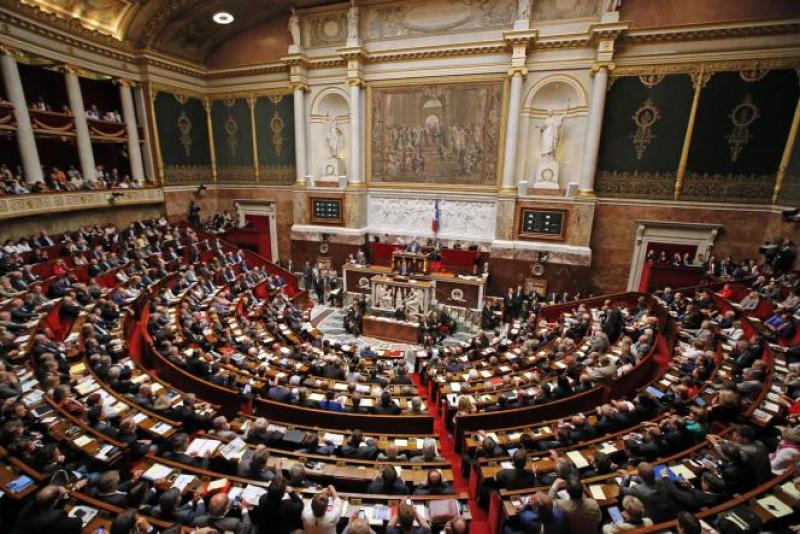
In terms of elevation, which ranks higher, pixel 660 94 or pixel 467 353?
pixel 660 94

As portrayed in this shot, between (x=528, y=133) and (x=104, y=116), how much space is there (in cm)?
1940

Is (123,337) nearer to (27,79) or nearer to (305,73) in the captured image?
(27,79)

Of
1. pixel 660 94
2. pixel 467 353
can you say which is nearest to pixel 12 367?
pixel 467 353

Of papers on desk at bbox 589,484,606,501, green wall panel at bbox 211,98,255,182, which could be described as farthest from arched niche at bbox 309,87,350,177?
papers on desk at bbox 589,484,606,501

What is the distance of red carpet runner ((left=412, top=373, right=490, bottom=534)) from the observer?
510cm

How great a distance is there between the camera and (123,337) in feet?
29.4

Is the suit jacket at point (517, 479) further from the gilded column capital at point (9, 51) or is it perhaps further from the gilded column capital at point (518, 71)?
the gilded column capital at point (9, 51)

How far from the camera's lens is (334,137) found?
19.7m

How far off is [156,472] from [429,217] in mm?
15640

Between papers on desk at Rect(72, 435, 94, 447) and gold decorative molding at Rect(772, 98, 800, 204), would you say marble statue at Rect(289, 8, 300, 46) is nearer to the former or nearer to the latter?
papers on desk at Rect(72, 435, 94, 447)

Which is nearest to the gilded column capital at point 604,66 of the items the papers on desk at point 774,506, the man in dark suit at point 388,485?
the papers on desk at point 774,506

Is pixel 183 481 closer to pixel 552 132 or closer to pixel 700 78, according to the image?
pixel 552 132

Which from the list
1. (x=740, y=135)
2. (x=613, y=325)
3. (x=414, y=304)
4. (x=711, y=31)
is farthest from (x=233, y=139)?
(x=740, y=135)

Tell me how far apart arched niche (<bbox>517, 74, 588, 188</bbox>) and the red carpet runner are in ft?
40.1
